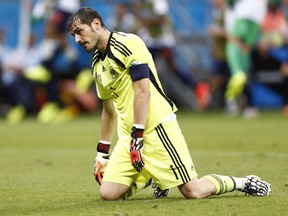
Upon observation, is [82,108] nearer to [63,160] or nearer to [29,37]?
[29,37]

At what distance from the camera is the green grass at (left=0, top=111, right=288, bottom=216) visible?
7.58 meters

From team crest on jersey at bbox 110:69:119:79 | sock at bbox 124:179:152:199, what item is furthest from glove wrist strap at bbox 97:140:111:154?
team crest on jersey at bbox 110:69:119:79

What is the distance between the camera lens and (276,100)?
75.7 feet

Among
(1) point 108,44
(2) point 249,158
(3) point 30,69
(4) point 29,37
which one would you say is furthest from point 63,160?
(4) point 29,37

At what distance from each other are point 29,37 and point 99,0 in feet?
6.37

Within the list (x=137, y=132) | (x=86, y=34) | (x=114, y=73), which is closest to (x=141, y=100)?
(x=137, y=132)

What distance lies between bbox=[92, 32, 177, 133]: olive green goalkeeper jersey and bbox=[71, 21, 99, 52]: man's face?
0.47 ft

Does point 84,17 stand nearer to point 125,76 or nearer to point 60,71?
point 125,76

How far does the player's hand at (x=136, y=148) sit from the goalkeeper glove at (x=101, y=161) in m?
0.86

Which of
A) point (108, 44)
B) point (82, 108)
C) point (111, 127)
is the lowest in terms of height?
point (82, 108)

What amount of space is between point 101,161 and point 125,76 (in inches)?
38.5

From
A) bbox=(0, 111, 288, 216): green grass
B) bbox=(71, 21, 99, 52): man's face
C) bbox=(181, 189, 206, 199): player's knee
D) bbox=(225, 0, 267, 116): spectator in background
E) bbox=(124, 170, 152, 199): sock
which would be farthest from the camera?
bbox=(225, 0, 267, 116): spectator in background

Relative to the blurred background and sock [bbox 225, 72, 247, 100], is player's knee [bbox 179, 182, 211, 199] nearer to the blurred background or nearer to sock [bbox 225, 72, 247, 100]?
sock [bbox 225, 72, 247, 100]

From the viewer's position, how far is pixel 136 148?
7.71 meters
